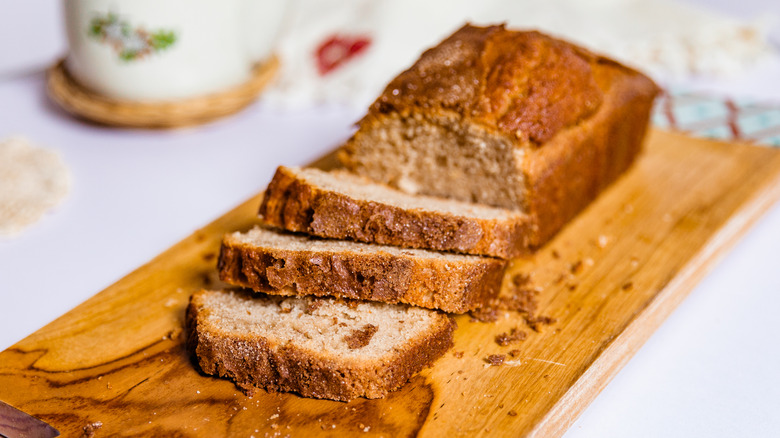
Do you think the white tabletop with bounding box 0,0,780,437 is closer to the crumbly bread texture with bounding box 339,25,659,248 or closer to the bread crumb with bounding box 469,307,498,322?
the bread crumb with bounding box 469,307,498,322

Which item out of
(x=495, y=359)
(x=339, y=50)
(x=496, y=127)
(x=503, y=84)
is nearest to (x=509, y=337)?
(x=495, y=359)

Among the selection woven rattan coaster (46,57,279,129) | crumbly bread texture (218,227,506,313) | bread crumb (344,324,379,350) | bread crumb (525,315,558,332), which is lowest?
bread crumb (525,315,558,332)

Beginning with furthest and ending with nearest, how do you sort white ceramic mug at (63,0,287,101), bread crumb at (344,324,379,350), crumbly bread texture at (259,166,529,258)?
white ceramic mug at (63,0,287,101) → crumbly bread texture at (259,166,529,258) → bread crumb at (344,324,379,350)

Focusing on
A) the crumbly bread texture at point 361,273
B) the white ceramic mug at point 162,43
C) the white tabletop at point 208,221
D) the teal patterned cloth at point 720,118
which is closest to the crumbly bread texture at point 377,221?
the crumbly bread texture at point 361,273

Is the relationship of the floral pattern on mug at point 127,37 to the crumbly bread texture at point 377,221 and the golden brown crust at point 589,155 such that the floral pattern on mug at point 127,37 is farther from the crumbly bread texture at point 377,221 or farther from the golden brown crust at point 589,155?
the golden brown crust at point 589,155

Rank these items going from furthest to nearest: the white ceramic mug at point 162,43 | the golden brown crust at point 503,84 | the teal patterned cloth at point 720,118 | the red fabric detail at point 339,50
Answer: the red fabric detail at point 339,50, the teal patterned cloth at point 720,118, the white ceramic mug at point 162,43, the golden brown crust at point 503,84

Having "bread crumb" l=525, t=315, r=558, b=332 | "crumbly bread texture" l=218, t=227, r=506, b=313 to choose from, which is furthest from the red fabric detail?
"bread crumb" l=525, t=315, r=558, b=332

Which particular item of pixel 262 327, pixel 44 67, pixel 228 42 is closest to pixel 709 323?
pixel 262 327

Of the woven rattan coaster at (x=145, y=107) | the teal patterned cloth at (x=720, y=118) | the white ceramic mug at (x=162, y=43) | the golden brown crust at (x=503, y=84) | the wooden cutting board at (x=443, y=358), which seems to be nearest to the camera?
the wooden cutting board at (x=443, y=358)
